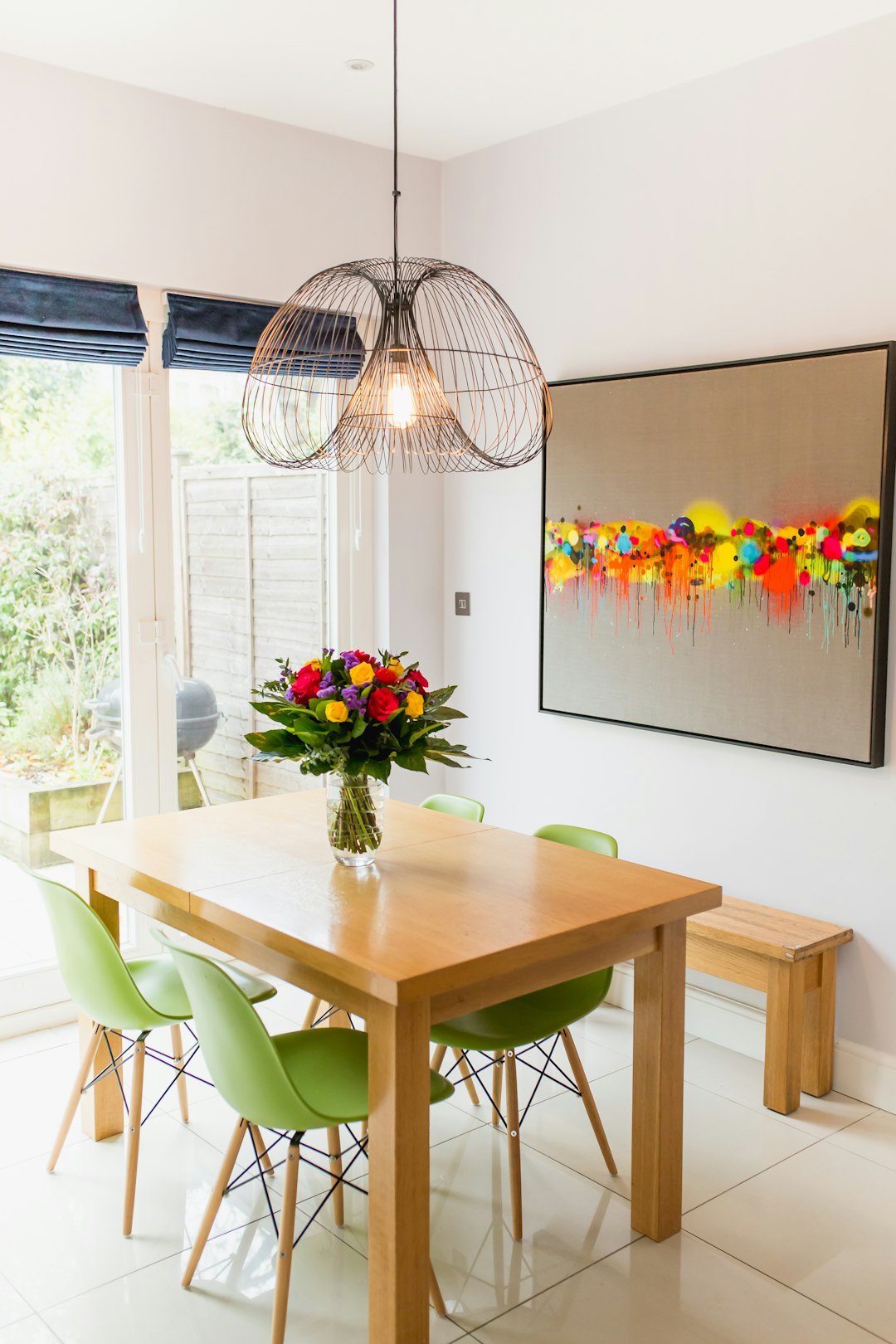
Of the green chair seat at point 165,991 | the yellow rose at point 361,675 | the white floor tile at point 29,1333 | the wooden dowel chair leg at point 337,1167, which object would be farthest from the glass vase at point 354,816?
the white floor tile at point 29,1333

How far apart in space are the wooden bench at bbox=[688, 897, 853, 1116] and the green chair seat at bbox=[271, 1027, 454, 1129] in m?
1.11

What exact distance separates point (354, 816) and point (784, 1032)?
52.6 inches

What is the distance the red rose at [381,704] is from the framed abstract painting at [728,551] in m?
1.32

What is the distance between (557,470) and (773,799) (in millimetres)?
1274

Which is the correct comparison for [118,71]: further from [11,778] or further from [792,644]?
[792,644]

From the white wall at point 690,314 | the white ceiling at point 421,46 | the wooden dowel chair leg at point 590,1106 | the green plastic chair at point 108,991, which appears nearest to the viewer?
the green plastic chair at point 108,991

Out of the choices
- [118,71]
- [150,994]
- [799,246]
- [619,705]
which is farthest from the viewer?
[619,705]

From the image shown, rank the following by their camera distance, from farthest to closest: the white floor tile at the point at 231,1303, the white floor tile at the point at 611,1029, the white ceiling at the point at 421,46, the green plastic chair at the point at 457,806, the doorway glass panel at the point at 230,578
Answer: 1. the doorway glass panel at the point at 230,578
2. the white floor tile at the point at 611,1029
3. the green plastic chair at the point at 457,806
4. the white ceiling at the point at 421,46
5. the white floor tile at the point at 231,1303

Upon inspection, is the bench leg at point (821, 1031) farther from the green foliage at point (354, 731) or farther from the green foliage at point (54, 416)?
the green foliage at point (54, 416)

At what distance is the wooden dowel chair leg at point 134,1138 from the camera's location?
8.16 feet

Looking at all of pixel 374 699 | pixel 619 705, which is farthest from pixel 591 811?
pixel 374 699

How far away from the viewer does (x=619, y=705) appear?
366 centimetres

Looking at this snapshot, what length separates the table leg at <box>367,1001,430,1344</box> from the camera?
6.42ft

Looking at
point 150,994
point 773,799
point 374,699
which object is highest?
point 374,699
